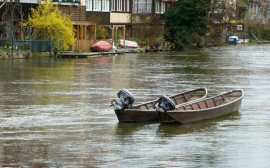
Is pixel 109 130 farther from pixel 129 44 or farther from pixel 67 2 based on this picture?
pixel 129 44

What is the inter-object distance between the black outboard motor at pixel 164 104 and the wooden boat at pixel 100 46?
1780 inches

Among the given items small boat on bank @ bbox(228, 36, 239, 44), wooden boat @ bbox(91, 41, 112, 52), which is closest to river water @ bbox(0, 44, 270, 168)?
wooden boat @ bbox(91, 41, 112, 52)

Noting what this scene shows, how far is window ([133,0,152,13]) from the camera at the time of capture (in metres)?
82.1

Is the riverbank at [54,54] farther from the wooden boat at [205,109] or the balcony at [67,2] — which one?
the wooden boat at [205,109]

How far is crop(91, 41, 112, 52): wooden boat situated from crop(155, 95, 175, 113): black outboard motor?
4521 centimetres

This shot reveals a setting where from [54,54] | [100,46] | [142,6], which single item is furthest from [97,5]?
[54,54]

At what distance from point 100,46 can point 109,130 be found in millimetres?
45754

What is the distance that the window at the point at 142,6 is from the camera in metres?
82.1

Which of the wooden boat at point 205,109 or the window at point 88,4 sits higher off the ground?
the window at point 88,4

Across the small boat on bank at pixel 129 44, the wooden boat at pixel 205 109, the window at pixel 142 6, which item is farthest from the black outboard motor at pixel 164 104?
the window at pixel 142 6

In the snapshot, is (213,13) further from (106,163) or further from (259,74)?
(106,163)

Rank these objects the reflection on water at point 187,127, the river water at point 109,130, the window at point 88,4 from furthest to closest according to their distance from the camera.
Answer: the window at point 88,4 → the reflection on water at point 187,127 → the river water at point 109,130

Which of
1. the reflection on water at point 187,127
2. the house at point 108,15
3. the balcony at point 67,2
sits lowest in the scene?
the reflection on water at point 187,127

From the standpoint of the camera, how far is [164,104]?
67.2 feet
